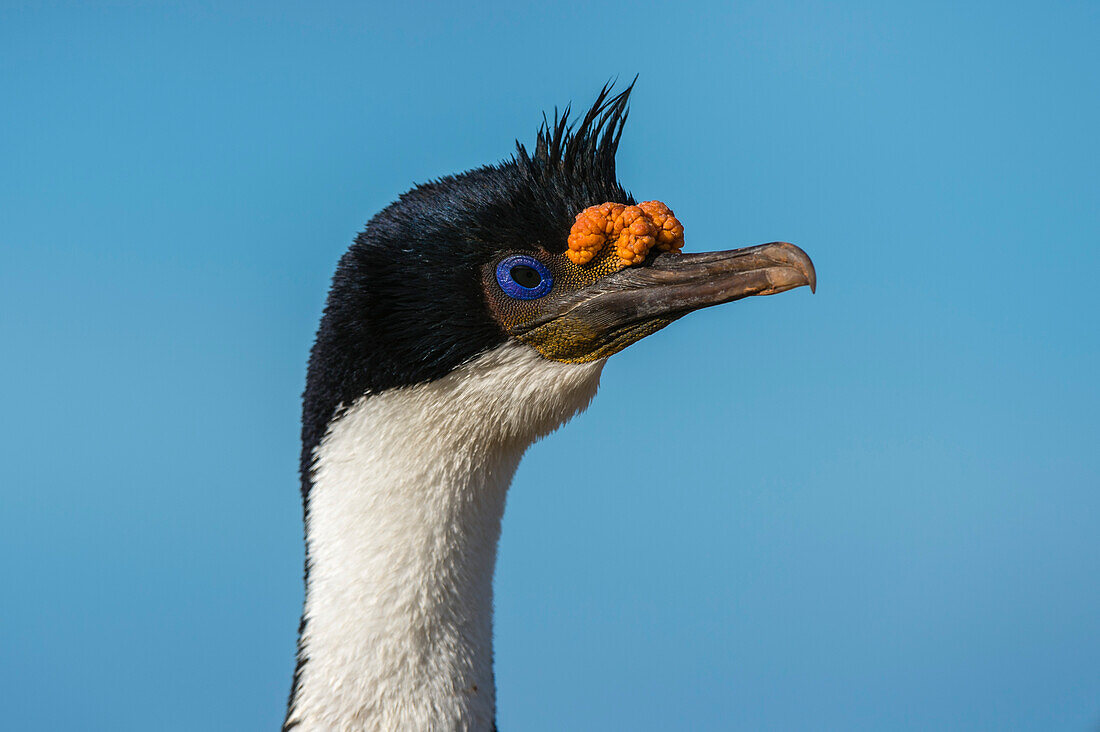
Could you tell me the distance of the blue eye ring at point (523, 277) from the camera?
2.48 metres

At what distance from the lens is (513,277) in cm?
249

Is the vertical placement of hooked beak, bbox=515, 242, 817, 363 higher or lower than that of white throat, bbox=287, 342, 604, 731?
higher

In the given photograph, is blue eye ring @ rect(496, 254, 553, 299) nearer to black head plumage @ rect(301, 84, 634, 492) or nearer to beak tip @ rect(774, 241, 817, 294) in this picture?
black head plumage @ rect(301, 84, 634, 492)

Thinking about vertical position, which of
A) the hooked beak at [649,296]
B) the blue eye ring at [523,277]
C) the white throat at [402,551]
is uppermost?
the blue eye ring at [523,277]

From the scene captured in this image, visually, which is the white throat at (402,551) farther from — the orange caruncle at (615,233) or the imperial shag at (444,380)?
the orange caruncle at (615,233)

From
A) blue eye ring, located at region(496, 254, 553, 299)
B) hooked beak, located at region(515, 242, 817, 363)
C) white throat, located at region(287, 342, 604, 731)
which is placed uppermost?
blue eye ring, located at region(496, 254, 553, 299)

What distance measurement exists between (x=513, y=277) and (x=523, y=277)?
3 cm

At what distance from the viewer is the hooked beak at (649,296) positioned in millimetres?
2467

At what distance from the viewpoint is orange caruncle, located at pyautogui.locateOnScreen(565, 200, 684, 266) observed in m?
2.51

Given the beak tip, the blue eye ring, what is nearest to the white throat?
the blue eye ring

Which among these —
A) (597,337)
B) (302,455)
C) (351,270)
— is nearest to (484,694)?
(302,455)

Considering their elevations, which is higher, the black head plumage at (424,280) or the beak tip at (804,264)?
the black head plumage at (424,280)

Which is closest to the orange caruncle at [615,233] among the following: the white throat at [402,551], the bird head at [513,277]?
the bird head at [513,277]

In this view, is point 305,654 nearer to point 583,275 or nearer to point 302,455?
point 302,455
